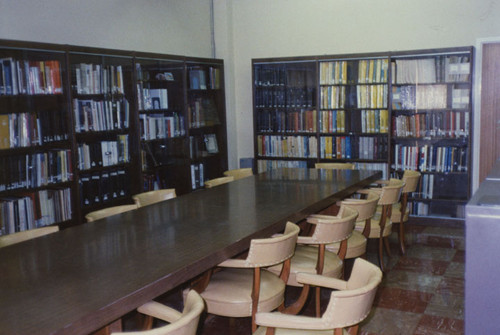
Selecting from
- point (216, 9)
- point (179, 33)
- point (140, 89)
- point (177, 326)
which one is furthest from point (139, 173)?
point (177, 326)

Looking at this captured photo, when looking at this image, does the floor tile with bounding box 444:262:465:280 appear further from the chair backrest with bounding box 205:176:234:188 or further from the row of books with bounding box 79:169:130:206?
the row of books with bounding box 79:169:130:206

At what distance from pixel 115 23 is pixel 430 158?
12.6ft

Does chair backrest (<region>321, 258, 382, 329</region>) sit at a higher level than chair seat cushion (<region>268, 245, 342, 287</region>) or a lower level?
higher

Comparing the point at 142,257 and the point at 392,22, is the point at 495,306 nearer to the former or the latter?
the point at 142,257

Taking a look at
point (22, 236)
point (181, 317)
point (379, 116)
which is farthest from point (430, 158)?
point (181, 317)

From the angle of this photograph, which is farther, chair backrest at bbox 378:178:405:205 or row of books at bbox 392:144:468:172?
row of books at bbox 392:144:468:172

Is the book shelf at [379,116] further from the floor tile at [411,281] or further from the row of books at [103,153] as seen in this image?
the row of books at [103,153]

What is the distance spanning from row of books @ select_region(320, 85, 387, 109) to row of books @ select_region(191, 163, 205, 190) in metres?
1.70

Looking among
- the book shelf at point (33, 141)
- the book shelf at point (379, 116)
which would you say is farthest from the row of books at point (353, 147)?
the book shelf at point (33, 141)

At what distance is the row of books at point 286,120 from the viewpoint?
22.3 ft

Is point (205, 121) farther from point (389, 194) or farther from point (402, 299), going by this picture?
point (402, 299)

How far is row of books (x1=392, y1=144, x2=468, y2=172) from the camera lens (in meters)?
6.11

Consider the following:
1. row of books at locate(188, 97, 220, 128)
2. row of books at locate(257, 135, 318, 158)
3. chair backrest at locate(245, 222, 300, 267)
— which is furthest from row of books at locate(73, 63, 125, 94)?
chair backrest at locate(245, 222, 300, 267)

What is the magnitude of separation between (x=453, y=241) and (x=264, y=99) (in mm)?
2906
